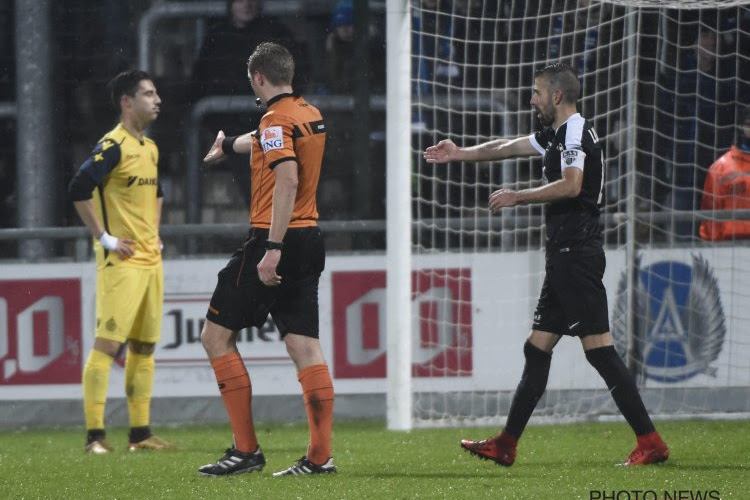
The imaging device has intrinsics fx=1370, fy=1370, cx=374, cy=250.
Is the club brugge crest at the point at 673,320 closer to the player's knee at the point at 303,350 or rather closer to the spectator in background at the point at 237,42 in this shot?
the spectator in background at the point at 237,42

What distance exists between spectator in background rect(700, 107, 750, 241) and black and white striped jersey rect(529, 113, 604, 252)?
2.66 m

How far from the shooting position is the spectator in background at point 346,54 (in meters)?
9.04

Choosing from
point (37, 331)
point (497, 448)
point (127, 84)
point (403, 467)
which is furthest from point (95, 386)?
point (497, 448)

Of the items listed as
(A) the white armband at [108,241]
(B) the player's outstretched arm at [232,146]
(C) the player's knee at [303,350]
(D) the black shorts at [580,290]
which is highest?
(B) the player's outstretched arm at [232,146]

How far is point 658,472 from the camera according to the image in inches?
226

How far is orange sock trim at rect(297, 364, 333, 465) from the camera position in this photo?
18.7 ft

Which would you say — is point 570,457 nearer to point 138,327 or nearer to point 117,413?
point 138,327

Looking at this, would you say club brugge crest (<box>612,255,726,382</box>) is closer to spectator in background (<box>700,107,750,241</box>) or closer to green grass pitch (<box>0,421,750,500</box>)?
spectator in background (<box>700,107,750,241</box>)

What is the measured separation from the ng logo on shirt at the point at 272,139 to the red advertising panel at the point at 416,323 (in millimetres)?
3200

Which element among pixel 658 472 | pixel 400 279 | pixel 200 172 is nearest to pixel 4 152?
pixel 200 172

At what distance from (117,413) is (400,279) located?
2.26 metres

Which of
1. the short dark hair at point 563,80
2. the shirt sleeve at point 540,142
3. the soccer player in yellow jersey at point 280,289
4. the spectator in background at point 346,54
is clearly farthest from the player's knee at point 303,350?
the spectator in background at point 346,54

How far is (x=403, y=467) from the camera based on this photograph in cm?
626

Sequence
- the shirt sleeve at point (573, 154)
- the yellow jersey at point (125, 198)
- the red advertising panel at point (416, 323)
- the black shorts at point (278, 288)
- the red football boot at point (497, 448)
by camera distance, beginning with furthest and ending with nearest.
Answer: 1. the red advertising panel at point (416, 323)
2. the yellow jersey at point (125, 198)
3. the red football boot at point (497, 448)
4. the shirt sleeve at point (573, 154)
5. the black shorts at point (278, 288)
